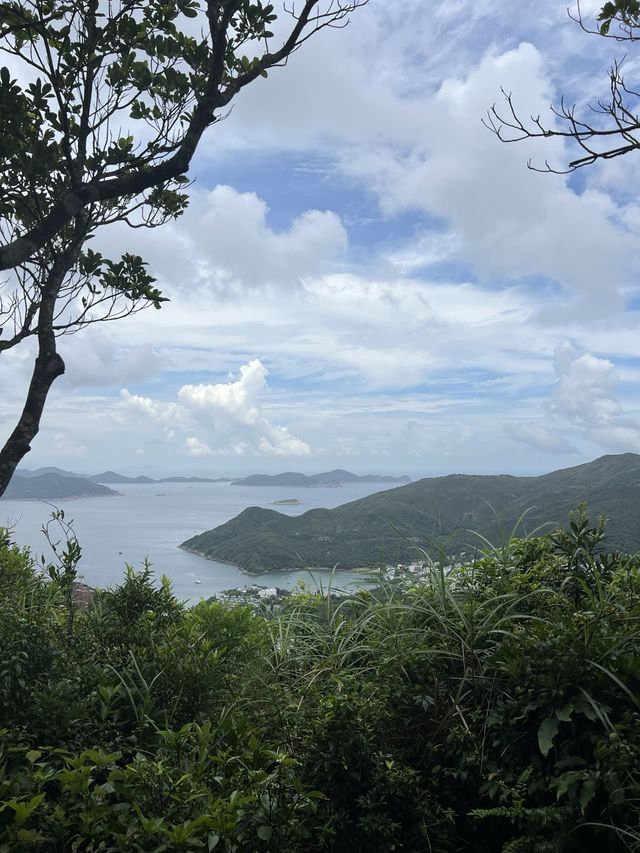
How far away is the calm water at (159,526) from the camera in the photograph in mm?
4477

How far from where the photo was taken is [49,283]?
176 inches

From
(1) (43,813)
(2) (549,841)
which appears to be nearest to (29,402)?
(1) (43,813)

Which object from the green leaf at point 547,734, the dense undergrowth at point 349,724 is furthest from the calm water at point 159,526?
the green leaf at point 547,734

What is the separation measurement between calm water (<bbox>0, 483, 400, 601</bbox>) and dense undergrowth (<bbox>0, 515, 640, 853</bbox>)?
2.05 ft

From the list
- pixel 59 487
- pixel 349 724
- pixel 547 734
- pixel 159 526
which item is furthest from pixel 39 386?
pixel 59 487

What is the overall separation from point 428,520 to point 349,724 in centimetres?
248

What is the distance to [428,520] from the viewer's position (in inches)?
195

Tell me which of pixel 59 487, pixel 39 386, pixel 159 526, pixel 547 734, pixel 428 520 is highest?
pixel 39 386

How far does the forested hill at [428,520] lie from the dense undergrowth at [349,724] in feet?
1.85

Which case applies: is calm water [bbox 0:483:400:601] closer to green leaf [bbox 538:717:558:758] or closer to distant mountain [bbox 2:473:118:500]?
distant mountain [bbox 2:473:118:500]

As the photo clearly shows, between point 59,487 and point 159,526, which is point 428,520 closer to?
point 159,526

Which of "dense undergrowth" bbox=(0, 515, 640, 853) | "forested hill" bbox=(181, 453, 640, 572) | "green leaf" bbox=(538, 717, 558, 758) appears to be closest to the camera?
"dense undergrowth" bbox=(0, 515, 640, 853)

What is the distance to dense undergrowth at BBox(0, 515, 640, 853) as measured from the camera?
2.02m

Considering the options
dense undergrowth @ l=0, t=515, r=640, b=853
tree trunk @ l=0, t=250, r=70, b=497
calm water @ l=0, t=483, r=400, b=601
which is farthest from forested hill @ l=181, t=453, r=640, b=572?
tree trunk @ l=0, t=250, r=70, b=497
